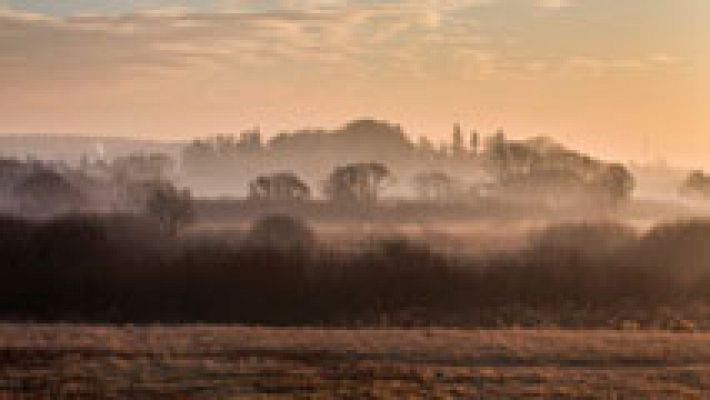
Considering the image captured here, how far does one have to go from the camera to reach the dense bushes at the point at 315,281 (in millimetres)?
59062

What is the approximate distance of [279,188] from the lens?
164750mm

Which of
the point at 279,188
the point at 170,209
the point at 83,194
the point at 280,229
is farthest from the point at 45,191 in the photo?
the point at 280,229

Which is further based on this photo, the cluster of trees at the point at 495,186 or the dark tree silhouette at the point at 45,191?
the cluster of trees at the point at 495,186

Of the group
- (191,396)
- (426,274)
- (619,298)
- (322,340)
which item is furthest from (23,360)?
(619,298)

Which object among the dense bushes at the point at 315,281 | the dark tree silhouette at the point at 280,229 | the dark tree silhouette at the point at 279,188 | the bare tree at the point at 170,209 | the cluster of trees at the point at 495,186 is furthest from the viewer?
the cluster of trees at the point at 495,186

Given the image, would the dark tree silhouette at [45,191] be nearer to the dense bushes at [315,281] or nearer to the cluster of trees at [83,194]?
the cluster of trees at [83,194]

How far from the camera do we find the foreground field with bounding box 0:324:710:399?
31516 millimetres

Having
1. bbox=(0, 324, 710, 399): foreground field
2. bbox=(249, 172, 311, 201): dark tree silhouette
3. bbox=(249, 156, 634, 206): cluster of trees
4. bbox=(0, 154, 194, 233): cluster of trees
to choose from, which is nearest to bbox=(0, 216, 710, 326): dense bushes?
bbox=(0, 324, 710, 399): foreground field

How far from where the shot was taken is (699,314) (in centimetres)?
6009

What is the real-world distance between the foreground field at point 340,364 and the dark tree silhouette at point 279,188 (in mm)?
117467

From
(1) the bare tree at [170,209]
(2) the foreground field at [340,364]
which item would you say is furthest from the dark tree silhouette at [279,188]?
(2) the foreground field at [340,364]

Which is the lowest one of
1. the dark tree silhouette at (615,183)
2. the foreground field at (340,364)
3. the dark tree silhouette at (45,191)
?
the dark tree silhouette at (615,183)

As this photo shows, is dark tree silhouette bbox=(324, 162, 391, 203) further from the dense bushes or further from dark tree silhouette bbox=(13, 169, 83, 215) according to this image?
the dense bushes

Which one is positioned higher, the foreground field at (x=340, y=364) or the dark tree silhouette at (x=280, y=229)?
the foreground field at (x=340, y=364)
